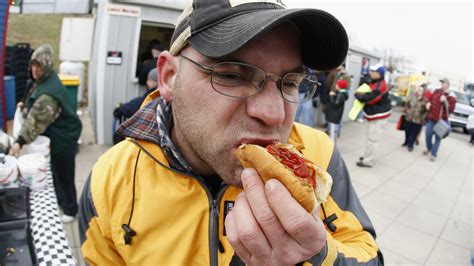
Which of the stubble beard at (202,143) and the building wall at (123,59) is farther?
the building wall at (123,59)

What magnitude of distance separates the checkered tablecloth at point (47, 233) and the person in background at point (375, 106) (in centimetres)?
705

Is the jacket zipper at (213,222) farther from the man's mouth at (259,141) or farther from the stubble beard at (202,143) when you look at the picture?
the man's mouth at (259,141)

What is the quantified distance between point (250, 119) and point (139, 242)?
842mm

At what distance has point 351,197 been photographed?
183cm

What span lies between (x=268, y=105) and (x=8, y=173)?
2.89 metres

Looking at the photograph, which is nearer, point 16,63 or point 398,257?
point 398,257

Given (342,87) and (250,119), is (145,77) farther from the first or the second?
(250,119)

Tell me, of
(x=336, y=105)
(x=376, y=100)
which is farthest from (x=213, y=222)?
(x=336, y=105)

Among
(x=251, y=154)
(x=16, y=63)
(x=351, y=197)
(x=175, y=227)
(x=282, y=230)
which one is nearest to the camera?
(x=282, y=230)

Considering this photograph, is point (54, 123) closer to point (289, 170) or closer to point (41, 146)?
point (41, 146)

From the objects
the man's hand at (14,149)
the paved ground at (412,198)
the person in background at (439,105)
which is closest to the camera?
the man's hand at (14,149)

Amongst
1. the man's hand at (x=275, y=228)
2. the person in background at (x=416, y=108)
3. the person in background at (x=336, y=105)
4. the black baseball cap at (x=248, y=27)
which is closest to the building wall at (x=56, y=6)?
the black baseball cap at (x=248, y=27)

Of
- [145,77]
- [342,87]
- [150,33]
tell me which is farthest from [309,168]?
[150,33]

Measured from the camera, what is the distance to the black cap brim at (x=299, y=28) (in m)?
1.24
